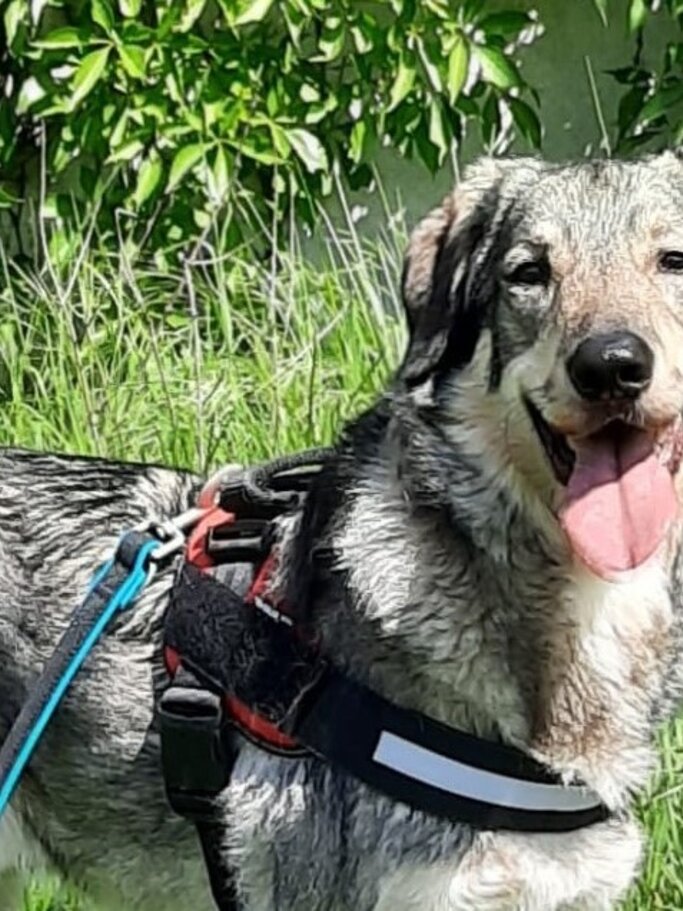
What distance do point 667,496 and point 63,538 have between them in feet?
3.56

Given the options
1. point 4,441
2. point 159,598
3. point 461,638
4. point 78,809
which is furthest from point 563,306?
point 4,441

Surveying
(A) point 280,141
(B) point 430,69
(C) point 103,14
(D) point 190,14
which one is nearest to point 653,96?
(B) point 430,69

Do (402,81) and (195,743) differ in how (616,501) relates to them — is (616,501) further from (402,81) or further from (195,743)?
(402,81)

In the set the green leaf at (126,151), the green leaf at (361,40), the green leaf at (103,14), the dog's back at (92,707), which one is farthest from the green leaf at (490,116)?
the dog's back at (92,707)

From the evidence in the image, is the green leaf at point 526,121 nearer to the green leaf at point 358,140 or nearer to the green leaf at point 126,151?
the green leaf at point 358,140

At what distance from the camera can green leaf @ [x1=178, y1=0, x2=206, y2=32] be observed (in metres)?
6.36

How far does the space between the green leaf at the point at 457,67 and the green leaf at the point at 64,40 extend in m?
1.04

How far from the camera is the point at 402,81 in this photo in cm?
637

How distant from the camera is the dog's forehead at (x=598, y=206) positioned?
10.5 ft

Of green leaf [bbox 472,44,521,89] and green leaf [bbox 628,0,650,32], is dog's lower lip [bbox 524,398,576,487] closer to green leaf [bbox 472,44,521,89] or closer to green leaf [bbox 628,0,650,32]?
green leaf [bbox 472,44,521,89]

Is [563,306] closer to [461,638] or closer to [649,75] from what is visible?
[461,638]

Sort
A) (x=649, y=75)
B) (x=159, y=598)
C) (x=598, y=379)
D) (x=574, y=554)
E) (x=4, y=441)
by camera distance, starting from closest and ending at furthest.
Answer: (x=598, y=379) < (x=574, y=554) < (x=159, y=598) < (x=4, y=441) < (x=649, y=75)

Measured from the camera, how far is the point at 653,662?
134 inches

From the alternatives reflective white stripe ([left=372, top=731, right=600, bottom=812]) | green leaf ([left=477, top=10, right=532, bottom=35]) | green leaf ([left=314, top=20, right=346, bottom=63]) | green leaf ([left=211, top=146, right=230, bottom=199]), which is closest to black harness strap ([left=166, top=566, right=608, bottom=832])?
reflective white stripe ([left=372, top=731, right=600, bottom=812])
